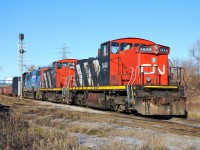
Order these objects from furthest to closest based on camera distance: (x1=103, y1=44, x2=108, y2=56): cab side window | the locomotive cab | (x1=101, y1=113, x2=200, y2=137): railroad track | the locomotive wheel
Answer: the locomotive cab
(x1=103, y1=44, x2=108, y2=56): cab side window
the locomotive wheel
(x1=101, y1=113, x2=200, y2=137): railroad track

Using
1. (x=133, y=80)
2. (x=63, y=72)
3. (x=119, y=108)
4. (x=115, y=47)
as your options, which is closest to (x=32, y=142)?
(x=133, y=80)

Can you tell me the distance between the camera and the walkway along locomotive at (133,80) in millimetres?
13344

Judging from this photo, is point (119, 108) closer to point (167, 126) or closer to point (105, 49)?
point (105, 49)

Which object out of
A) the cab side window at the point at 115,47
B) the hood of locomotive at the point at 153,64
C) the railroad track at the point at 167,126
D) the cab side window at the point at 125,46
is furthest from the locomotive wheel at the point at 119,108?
the railroad track at the point at 167,126

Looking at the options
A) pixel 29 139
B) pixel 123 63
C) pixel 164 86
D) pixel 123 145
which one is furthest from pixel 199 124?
pixel 29 139

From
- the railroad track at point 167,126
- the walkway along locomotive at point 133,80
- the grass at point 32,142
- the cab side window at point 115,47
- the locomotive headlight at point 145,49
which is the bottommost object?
the railroad track at point 167,126

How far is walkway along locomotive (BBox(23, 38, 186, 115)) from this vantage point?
13.3 m

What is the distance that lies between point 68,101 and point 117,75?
8099 millimetres

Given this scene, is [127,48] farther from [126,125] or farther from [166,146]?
[166,146]

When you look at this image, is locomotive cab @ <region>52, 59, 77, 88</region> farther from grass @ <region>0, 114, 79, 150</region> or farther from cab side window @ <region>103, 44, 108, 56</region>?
grass @ <region>0, 114, 79, 150</region>

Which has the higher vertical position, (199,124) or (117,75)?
(117,75)

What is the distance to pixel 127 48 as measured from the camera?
1532cm

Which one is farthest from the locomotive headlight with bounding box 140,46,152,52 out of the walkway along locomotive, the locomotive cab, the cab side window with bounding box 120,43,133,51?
the locomotive cab

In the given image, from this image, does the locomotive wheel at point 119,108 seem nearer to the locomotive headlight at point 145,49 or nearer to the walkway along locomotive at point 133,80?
the walkway along locomotive at point 133,80
